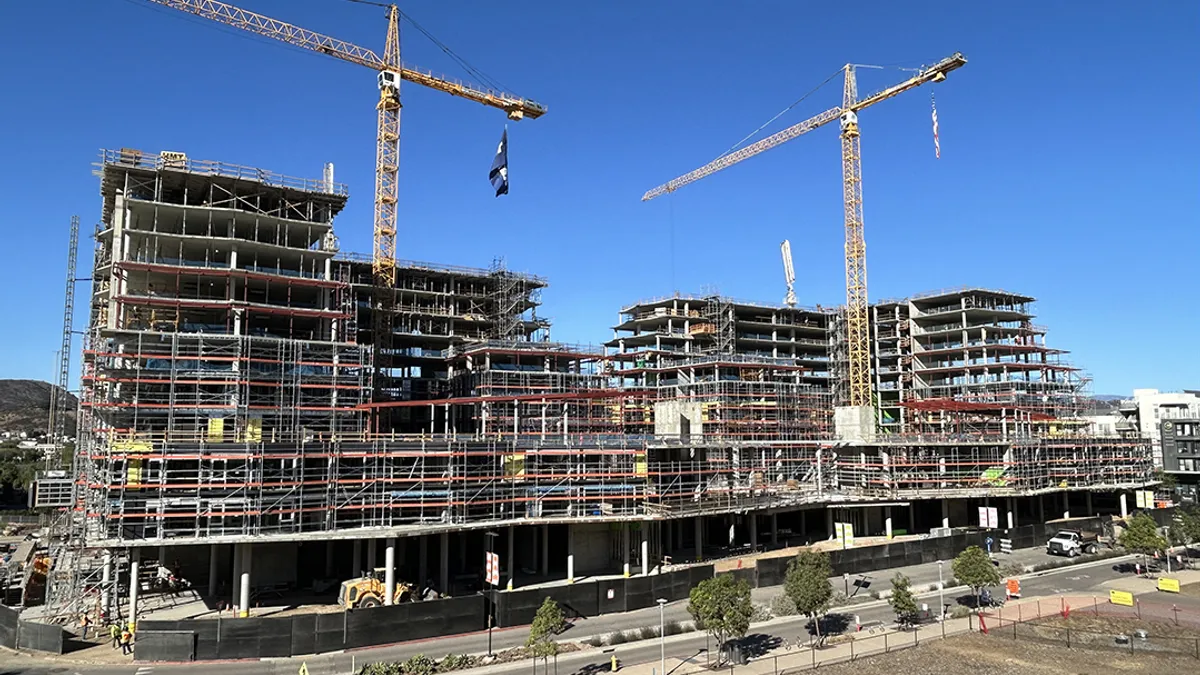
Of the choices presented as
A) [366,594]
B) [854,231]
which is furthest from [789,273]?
[366,594]

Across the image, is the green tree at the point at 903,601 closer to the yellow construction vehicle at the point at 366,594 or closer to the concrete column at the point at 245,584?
the yellow construction vehicle at the point at 366,594

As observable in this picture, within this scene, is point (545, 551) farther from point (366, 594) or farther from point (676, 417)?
point (676, 417)

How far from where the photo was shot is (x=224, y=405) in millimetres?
50688

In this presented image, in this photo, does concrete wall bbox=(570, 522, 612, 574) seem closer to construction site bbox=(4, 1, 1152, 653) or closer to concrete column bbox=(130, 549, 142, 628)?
construction site bbox=(4, 1, 1152, 653)

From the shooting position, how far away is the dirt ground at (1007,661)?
32.2 m

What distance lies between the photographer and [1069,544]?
2415 inches

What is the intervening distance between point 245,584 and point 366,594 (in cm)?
626

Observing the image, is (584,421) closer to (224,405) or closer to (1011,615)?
(224,405)

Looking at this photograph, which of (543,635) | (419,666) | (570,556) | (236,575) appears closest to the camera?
(543,635)

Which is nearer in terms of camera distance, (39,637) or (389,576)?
(39,637)

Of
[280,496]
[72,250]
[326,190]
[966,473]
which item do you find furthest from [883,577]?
[72,250]

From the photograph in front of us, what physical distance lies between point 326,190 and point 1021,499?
239ft

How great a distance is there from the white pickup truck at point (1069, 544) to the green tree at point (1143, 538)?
7499mm

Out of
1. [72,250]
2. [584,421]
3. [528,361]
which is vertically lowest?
[584,421]
